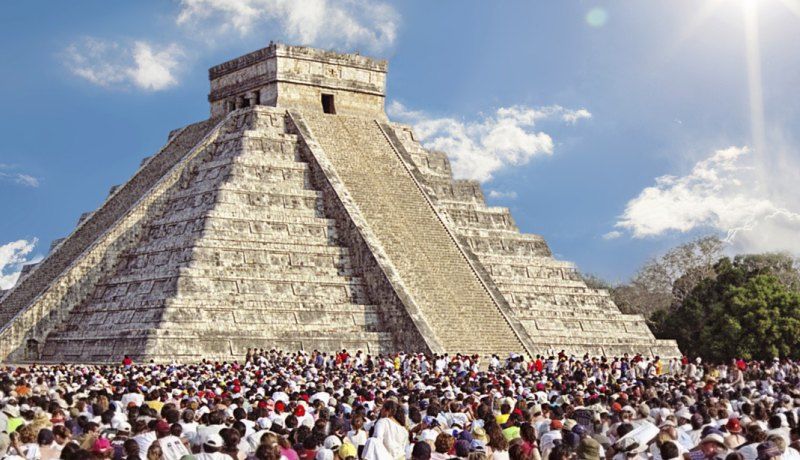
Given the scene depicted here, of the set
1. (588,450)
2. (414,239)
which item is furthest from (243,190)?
(588,450)

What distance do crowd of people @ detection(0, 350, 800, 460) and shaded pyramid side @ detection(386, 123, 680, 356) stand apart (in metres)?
11.7

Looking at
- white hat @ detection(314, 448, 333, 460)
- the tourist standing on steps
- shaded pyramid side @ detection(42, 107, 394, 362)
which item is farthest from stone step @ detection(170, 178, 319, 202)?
white hat @ detection(314, 448, 333, 460)

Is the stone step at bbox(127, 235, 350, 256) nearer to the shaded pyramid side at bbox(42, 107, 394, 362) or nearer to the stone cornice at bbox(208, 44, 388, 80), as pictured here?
the shaded pyramid side at bbox(42, 107, 394, 362)

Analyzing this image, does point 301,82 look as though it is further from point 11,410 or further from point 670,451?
point 670,451

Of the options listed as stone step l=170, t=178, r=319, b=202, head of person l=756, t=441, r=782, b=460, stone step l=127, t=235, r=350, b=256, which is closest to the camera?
Result: head of person l=756, t=441, r=782, b=460

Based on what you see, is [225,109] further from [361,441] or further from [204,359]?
[361,441]

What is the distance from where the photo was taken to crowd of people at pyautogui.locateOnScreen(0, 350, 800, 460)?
10422 millimetres

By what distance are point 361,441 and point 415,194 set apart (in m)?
25.7

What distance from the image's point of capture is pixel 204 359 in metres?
28.2

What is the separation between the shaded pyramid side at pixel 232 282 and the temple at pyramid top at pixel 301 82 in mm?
4486

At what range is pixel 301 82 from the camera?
133 feet

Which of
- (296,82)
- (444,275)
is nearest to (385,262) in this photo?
(444,275)

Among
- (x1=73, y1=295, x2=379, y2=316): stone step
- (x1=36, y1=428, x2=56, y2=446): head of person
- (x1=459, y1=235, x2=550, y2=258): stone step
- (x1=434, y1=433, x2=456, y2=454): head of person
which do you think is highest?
(x1=459, y1=235, x2=550, y2=258): stone step

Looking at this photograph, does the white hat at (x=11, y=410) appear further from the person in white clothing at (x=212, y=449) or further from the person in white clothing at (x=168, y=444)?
the person in white clothing at (x=212, y=449)
